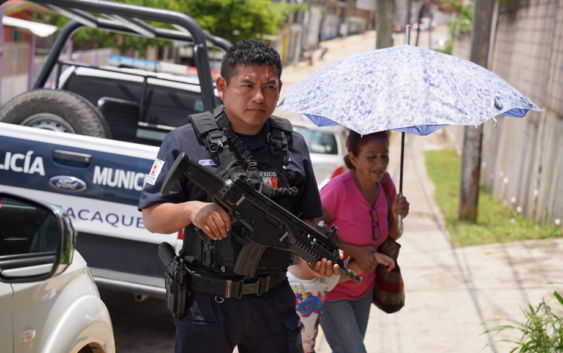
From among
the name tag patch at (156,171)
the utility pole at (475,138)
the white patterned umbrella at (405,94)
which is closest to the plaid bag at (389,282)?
the white patterned umbrella at (405,94)

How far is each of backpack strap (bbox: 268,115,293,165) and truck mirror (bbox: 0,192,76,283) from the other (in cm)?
86

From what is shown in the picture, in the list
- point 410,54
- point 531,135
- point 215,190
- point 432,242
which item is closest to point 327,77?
point 410,54

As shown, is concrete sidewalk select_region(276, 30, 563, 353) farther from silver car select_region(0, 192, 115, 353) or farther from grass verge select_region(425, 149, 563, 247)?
silver car select_region(0, 192, 115, 353)

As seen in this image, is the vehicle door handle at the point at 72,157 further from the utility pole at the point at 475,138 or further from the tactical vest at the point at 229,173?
the utility pole at the point at 475,138

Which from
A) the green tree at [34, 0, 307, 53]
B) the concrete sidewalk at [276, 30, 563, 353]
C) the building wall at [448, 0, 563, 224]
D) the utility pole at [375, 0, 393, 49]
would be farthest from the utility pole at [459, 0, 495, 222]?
the green tree at [34, 0, 307, 53]

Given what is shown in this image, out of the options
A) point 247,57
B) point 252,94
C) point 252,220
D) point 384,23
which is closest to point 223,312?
point 252,220

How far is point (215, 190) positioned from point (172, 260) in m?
0.47

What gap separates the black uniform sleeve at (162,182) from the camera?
8.11 feet

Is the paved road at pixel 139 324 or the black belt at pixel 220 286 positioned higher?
the black belt at pixel 220 286

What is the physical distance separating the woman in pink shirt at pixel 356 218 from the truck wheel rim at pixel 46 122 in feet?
7.07

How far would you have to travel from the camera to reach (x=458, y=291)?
6445 mm

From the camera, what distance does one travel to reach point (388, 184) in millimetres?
3715

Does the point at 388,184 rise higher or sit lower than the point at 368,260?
higher

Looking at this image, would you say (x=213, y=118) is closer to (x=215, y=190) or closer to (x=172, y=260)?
(x=215, y=190)
